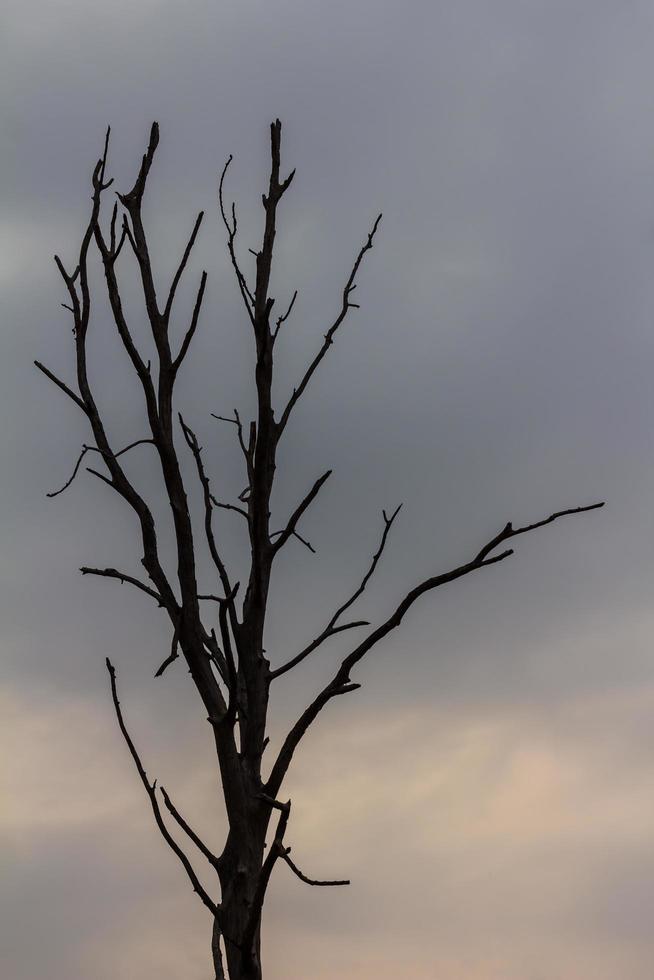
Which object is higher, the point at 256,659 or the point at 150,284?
the point at 150,284

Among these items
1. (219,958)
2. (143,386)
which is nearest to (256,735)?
(219,958)

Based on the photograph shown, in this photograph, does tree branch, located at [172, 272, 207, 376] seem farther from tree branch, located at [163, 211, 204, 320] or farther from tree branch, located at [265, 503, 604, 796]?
tree branch, located at [265, 503, 604, 796]

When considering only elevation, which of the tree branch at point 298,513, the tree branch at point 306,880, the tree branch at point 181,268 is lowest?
the tree branch at point 306,880

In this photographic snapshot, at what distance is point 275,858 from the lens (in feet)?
16.7

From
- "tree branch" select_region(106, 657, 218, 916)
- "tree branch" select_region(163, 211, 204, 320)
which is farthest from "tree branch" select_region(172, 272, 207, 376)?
"tree branch" select_region(106, 657, 218, 916)

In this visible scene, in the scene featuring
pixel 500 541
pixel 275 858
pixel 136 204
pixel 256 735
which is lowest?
pixel 275 858

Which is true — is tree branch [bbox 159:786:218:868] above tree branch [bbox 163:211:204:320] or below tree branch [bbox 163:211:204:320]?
below

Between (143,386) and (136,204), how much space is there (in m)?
1.00

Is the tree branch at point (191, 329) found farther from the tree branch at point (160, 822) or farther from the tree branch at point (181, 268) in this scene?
the tree branch at point (160, 822)

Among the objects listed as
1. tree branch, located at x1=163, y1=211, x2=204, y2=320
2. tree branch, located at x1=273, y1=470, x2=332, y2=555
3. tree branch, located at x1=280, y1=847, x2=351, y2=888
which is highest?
tree branch, located at x1=163, y1=211, x2=204, y2=320

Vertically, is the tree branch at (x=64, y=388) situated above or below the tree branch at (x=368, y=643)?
above

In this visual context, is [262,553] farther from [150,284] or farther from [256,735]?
[150,284]

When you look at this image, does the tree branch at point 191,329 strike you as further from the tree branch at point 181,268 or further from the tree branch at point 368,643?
the tree branch at point 368,643

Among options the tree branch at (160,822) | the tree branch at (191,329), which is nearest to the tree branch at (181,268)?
the tree branch at (191,329)
